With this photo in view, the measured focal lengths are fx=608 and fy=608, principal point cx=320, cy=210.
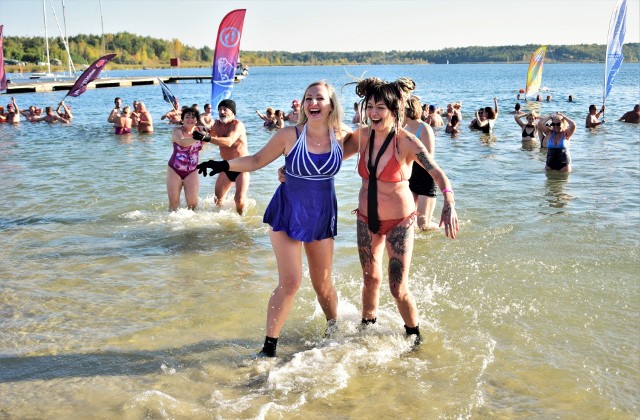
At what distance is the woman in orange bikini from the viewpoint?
415 centimetres

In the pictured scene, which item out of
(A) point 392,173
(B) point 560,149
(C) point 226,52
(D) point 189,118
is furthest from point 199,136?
(C) point 226,52

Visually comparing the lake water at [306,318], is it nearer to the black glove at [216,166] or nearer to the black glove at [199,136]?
the black glove at [216,166]

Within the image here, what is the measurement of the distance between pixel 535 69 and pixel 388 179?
2905cm

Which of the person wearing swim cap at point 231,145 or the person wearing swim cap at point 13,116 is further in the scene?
the person wearing swim cap at point 13,116

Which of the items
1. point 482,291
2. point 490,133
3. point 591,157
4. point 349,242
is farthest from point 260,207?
point 490,133

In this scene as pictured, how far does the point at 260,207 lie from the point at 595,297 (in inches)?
219

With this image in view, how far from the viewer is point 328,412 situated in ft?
12.7

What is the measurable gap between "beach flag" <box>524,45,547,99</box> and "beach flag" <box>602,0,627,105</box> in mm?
11545

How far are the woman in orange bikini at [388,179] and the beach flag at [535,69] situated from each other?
27.4 metres

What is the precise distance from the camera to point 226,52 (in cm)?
1410

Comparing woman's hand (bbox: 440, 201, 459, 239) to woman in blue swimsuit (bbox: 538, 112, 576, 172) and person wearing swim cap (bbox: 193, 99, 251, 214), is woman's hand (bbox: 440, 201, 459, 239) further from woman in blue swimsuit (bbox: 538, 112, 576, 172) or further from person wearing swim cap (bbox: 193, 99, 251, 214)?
woman in blue swimsuit (bbox: 538, 112, 576, 172)

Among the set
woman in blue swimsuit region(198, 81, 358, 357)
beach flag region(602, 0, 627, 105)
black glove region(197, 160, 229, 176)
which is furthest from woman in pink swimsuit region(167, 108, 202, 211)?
beach flag region(602, 0, 627, 105)

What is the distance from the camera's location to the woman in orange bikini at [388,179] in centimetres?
415

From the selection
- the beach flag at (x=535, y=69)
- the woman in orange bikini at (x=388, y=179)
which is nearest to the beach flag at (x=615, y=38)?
the beach flag at (x=535, y=69)
